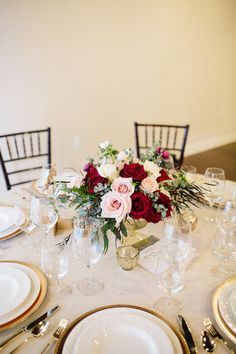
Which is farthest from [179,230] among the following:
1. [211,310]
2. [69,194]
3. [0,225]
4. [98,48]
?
[98,48]

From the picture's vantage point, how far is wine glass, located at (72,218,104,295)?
91 cm

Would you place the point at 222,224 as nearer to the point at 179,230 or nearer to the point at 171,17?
the point at 179,230

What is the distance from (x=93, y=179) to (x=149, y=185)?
187 mm

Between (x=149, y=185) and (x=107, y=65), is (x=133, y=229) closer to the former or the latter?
(x=149, y=185)

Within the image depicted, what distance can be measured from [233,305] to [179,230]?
0.28 meters

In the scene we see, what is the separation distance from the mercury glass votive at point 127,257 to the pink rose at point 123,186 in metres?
0.26

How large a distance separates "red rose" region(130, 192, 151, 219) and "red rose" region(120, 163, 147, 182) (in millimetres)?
58

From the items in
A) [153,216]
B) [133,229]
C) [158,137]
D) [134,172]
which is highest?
[134,172]

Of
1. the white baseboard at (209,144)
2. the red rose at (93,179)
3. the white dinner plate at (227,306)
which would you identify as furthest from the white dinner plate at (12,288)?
the white baseboard at (209,144)

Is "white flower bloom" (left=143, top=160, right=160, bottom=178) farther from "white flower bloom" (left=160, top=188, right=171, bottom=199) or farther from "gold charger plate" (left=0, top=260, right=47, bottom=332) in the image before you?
"gold charger plate" (left=0, top=260, right=47, bottom=332)

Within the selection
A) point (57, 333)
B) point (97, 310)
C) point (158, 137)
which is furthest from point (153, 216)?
point (158, 137)

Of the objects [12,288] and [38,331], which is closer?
[38,331]

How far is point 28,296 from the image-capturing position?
87 cm

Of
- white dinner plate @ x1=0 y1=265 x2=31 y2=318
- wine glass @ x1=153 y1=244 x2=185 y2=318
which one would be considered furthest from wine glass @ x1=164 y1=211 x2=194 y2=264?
white dinner plate @ x1=0 y1=265 x2=31 y2=318
